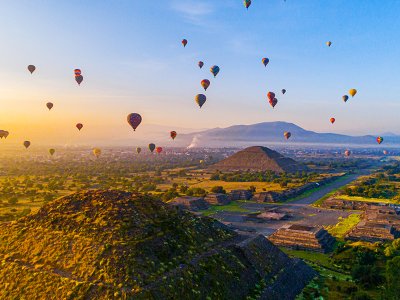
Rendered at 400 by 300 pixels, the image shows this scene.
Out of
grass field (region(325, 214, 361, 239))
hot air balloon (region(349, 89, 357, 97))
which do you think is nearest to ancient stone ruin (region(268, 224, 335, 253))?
grass field (region(325, 214, 361, 239))

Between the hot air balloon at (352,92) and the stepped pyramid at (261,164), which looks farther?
the stepped pyramid at (261,164)

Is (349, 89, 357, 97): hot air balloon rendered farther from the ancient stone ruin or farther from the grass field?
the ancient stone ruin

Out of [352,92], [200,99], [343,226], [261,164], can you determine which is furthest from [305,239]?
[261,164]

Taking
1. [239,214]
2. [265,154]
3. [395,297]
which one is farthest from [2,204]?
[265,154]

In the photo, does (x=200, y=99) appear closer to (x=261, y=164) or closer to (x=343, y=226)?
(x=343, y=226)

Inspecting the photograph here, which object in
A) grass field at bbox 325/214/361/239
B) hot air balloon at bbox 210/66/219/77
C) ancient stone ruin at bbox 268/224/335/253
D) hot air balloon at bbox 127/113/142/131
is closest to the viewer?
ancient stone ruin at bbox 268/224/335/253

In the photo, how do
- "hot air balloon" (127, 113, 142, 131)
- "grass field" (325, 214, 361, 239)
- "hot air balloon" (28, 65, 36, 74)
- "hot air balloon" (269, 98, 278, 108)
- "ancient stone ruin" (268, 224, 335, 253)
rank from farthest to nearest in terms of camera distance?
"hot air balloon" (269, 98, 278, 108)
"hot air balloon" (28, 65, 36, 74)
"hot air balloon" (127, 113, 142, 131)
"grass field" (325, 214, 361, 239)
"ancient stone ruin" (268, 224, 335, 253)

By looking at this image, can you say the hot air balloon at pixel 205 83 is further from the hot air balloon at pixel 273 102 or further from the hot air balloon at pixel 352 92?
the hot air balloon at pixel 352 92

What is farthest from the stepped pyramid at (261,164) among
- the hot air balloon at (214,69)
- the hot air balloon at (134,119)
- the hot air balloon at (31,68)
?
the hot air balloon at (31,68)

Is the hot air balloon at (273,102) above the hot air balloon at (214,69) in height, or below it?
below
